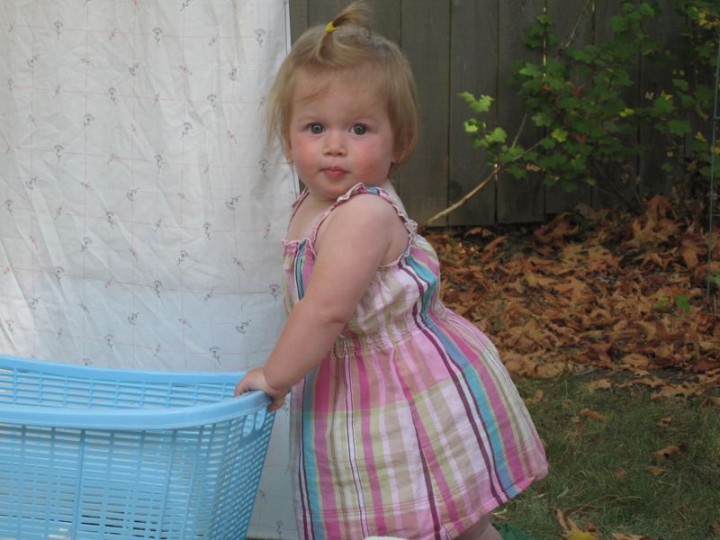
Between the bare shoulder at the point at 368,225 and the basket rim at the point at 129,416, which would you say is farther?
the bare shoulder at the point at 368,225

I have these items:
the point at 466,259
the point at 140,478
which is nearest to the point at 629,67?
the point at 466,259

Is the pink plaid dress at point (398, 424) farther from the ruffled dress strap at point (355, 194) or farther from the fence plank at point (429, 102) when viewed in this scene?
the fence plank at point (429, 102)

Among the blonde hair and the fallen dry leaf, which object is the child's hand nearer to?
the blonde hair

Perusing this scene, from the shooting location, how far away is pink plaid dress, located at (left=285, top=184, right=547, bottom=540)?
7.16 feet

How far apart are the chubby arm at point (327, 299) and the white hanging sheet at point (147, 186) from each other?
630 millimetres

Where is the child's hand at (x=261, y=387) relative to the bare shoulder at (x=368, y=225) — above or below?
below

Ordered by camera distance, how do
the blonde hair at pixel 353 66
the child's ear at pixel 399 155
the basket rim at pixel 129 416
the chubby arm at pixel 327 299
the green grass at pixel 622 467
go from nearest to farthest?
the basket rim at pixel 129 416
the chubby arm at pixel 327 299
the blonde hair at pixel 353 66
the child's ear at pixel 399 155
the green grass at pixel 622 467

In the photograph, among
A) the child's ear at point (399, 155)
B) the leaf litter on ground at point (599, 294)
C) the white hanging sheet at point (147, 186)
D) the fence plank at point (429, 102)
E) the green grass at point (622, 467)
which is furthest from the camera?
the fence plank at point (429, 102)

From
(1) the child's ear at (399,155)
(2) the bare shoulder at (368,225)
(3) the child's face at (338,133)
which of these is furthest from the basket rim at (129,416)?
(1) the child's ear at (399,155)

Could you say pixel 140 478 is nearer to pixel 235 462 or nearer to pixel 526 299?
pixel 235 462

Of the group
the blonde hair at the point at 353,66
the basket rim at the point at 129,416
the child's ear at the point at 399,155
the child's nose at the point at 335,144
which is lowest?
the basket rim at the point at 129,416

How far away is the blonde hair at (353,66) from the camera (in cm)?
220

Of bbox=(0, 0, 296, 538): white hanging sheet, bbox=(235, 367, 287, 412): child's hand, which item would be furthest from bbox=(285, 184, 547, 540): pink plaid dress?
bbox=(0, 0, 296, 538): white hanging sheet

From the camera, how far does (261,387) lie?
212 centimetres
